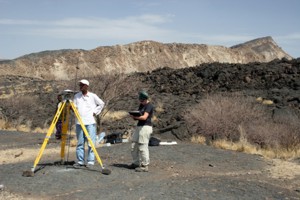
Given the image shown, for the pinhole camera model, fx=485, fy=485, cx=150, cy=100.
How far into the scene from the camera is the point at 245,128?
61.3 feet

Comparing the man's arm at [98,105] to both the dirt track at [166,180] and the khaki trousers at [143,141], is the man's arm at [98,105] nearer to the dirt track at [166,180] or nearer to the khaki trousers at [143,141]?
the khaki trousers at [143,141]

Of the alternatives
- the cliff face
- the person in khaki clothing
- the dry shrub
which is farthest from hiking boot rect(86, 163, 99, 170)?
the cliff face

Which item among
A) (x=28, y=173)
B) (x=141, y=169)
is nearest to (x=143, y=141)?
(x=141, y=169)

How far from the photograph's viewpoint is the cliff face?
76.6 metres

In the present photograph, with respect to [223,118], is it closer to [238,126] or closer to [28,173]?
[238,126]

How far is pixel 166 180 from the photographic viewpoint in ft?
31.7

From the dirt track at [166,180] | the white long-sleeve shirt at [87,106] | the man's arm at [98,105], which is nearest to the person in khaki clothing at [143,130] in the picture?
the dirt track at [166,180]

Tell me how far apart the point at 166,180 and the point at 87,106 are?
7.29ft

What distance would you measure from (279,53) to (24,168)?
118 meters

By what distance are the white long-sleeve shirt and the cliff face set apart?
5661 cm

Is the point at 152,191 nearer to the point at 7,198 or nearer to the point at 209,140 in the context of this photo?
the point at 7,198

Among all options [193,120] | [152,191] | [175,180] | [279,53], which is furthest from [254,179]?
[279,53]

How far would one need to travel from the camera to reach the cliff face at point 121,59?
76.6 meters

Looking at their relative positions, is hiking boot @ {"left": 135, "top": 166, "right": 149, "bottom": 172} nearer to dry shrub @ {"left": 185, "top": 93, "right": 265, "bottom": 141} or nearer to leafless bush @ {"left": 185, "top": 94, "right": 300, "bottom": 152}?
leafless bush @ {"left": 185, "top": 94, "right": 300, "bottom": 152}
